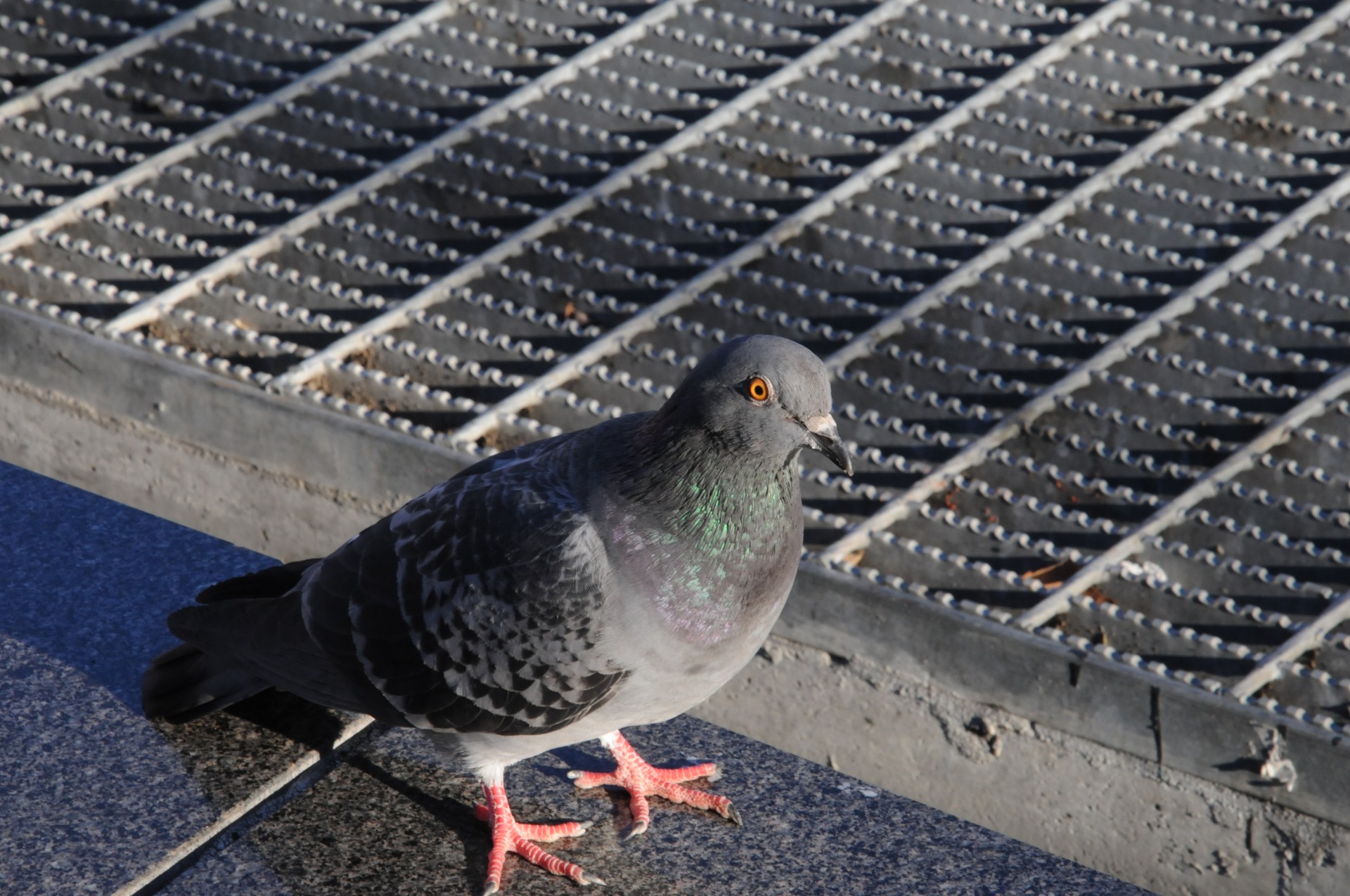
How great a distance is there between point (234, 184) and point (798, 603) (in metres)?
3.24

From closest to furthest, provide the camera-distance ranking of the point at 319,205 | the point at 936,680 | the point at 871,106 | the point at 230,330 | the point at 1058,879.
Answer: the point at 1058,879, the point at 936,680, the point at 230,330, the point at 319,205, the point at 871,106

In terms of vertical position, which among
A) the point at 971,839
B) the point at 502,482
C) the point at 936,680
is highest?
the point at 502,482

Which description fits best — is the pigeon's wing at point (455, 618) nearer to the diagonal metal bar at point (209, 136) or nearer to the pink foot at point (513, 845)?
the pink foot at point (513, 845)

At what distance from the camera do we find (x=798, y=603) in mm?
4023

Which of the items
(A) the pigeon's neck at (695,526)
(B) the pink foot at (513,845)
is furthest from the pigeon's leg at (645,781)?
(A) the pigeon's neck at (695,526)

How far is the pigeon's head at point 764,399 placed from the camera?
112 inches

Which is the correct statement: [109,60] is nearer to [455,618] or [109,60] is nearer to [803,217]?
[803,217]

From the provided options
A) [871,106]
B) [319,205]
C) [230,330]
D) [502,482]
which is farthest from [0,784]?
[871,106]

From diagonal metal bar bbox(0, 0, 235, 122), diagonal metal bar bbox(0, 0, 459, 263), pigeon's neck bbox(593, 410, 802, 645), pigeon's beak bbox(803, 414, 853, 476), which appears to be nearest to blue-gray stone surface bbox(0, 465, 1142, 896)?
pigeon's neck bbox(593, 410, 802, 645)

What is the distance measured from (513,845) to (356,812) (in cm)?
33

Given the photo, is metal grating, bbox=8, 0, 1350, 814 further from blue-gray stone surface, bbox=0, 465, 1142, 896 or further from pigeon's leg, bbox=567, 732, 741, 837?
pigeon's leg, bbox=567, 732, 741, 837

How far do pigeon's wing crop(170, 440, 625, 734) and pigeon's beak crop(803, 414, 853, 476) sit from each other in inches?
17.9

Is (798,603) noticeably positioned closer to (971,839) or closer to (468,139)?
(971,839)

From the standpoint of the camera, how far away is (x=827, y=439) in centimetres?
289
